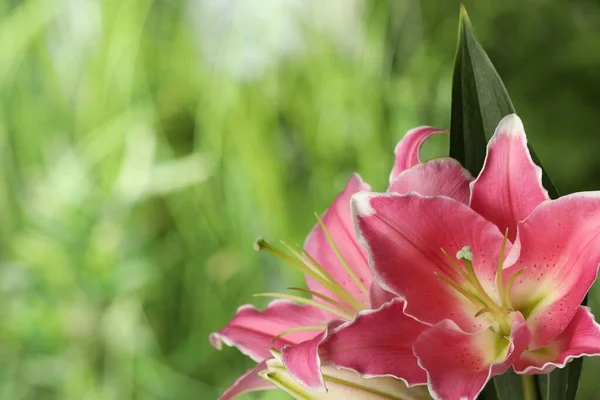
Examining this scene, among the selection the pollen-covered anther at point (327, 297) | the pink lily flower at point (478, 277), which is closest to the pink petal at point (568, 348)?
the pink lily flower at point (478, 277)

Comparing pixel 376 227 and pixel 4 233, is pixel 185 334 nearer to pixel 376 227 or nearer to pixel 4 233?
pixel 4 233

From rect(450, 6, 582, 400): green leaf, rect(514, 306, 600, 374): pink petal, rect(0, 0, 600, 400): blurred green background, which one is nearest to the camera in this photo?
rect(514, 306, 600, 374): pink petal

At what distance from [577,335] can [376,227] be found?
10 centimetres

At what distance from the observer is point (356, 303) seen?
0.42 metres

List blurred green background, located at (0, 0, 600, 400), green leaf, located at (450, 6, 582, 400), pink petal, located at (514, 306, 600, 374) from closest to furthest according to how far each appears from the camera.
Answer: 1. pink petal, located at (514, 306, 600, 374)
2. green leaf, located at (450, 6, 582, 400)
3. blurred green background, located at (0, 0, 600, 400)

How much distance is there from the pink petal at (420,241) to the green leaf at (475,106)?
0.26 ft

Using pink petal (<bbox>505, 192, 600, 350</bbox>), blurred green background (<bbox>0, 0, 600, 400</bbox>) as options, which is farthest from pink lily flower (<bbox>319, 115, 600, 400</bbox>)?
blurred green background (<bbox>0, 0, 600, 400</bbox>)

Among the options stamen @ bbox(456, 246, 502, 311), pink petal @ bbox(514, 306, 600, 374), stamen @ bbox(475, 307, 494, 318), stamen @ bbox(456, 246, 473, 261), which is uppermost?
Result: stamen @ bbox(456, 246, 473, 261)

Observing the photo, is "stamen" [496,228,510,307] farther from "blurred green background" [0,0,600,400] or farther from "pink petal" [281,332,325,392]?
"blurred green background" [0,0,600,400]

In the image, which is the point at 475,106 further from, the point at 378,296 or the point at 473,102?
the point at 378,296

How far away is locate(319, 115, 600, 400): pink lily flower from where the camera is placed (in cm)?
35

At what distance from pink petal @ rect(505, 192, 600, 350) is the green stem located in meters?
0.03

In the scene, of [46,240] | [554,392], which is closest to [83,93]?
[46,240]

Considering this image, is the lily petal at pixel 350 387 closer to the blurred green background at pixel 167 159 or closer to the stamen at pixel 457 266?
the stamen at pixel 457 266
